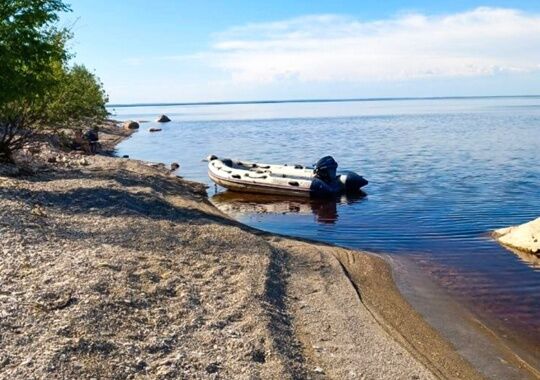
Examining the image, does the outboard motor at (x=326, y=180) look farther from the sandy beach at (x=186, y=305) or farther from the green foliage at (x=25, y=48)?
the green foliage at (x=25, y=48)

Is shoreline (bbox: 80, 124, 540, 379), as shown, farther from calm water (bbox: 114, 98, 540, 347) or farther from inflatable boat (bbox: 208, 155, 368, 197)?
inflatable boat (bbox: 208, 155, 368, 197)

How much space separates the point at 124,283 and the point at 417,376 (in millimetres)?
4512

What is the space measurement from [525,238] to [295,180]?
35.4ft

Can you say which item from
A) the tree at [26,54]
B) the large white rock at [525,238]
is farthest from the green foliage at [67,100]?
the large white rock at [525,238]

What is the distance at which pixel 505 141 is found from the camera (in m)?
46.1

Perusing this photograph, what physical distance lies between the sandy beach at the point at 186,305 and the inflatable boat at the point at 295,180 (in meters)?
9.22

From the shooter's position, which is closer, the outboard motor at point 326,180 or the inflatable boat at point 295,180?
the outboard motor at point 326,180

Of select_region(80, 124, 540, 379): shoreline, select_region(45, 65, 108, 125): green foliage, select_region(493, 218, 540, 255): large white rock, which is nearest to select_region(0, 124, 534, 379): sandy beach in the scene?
select_region(80, 124, 540, 379): shoreline

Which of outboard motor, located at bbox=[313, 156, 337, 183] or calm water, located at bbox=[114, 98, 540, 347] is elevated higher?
outboard motor, located at bbox=[313, 156, 337, 183]

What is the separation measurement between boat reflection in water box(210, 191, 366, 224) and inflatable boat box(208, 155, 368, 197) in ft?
0.89

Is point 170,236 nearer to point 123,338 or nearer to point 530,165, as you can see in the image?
point 123,338

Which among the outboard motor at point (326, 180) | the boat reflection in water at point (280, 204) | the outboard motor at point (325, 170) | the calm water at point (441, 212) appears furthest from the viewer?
the outboard motor at point (325, 170)

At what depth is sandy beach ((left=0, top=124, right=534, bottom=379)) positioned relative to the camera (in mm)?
6176

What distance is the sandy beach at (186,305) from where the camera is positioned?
6.18m
